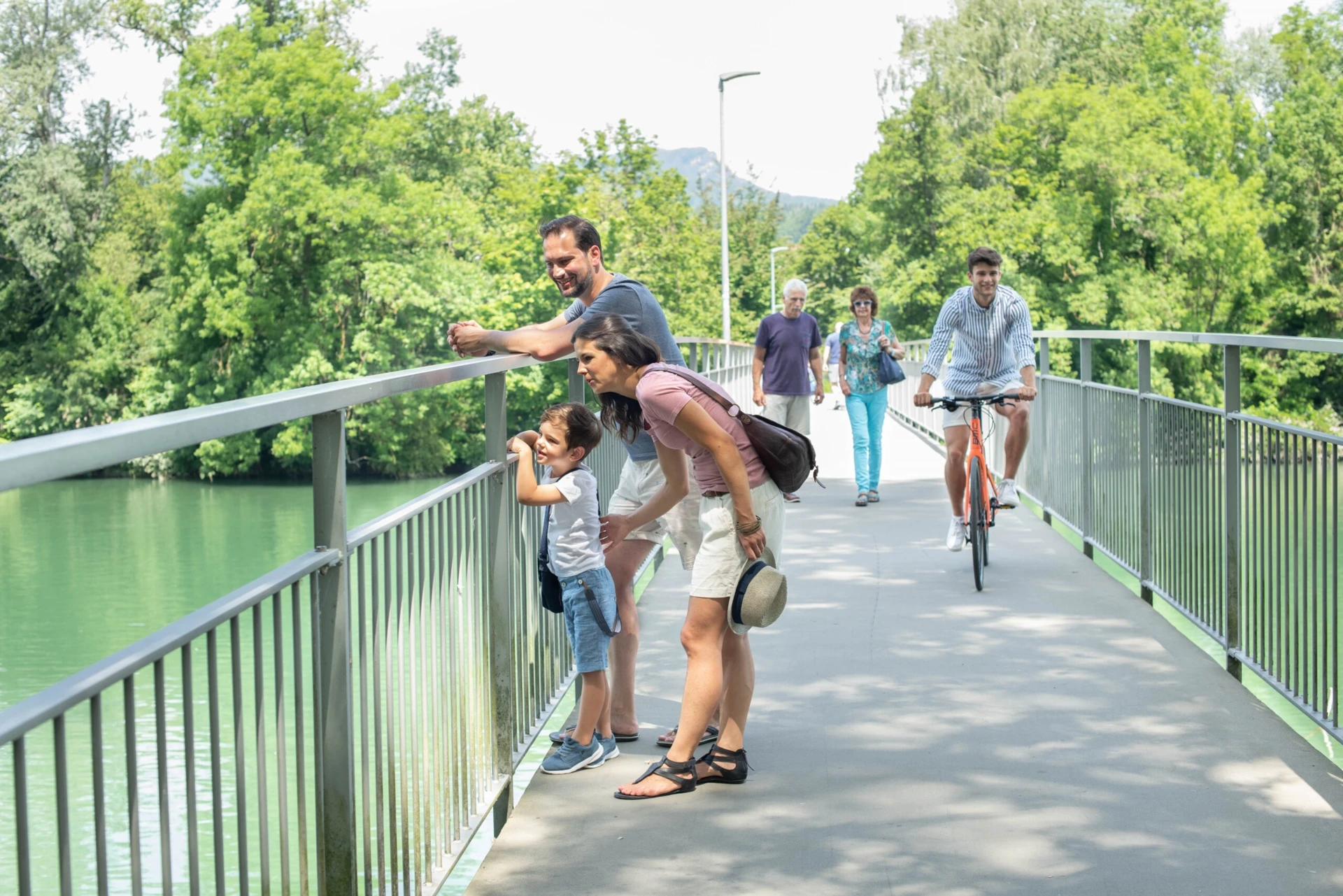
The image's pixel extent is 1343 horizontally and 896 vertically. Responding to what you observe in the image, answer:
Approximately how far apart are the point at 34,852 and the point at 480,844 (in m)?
5.09

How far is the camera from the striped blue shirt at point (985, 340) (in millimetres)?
9297

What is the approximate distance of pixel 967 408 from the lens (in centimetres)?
Result: 916

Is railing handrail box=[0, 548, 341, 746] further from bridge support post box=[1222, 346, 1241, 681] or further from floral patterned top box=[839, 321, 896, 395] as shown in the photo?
floral patterned top box=[839, 321, 896, 395]

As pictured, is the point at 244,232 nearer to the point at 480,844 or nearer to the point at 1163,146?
the point at 1163,146

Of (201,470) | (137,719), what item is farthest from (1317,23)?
(137,719)

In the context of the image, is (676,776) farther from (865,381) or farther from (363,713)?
(865,381)

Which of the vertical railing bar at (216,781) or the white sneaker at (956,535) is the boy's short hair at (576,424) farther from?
the white sneaker at (956,535)

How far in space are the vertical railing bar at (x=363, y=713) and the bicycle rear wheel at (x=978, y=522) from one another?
543 centimetres

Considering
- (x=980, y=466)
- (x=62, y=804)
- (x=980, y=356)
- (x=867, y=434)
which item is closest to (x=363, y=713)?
(x=62, y=804)

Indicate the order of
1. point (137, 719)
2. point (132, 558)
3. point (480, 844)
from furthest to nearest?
1. point (132, 558)
2. point (480, 844)
3. point (137, 719)

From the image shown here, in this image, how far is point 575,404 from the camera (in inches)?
192

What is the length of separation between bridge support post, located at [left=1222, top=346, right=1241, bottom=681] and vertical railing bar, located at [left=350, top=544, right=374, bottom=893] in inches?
156

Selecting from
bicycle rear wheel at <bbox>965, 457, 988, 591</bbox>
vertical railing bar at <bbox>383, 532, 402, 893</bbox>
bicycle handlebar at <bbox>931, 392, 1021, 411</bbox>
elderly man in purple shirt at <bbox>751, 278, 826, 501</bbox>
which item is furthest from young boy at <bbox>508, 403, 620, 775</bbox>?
elderly man in purple shirt at <bbox>751, 278, 826, 501</bbox>

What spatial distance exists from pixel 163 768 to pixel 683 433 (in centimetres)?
249
